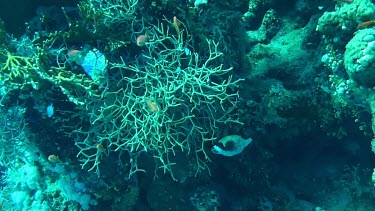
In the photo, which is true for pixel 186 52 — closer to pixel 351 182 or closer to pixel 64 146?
pixel 64 146

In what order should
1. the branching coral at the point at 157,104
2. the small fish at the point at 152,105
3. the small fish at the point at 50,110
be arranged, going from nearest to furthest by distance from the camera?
the small fish at the point at 152,105, the branching coral at the point at 157,104, the small fish at the point at 50,110

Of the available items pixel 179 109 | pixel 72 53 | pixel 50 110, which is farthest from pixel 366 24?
pixel 50 110

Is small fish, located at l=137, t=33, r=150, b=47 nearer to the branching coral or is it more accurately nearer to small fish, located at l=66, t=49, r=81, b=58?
the branching coral

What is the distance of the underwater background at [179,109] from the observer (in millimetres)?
3756

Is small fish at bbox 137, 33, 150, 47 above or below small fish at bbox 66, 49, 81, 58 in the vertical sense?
above

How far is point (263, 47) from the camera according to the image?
564 centimetres

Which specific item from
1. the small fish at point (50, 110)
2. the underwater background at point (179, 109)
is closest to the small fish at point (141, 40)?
the underwater background at point (179, 109)

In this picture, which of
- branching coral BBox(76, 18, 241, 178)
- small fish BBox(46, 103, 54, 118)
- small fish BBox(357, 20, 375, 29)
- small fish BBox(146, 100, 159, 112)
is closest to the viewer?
small fish BBox(146, 100, 159, 112)

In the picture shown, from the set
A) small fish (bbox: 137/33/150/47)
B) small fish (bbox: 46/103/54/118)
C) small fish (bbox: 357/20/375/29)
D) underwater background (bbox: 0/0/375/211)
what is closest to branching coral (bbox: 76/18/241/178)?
underwater background (bbox: 0/0/375/211)

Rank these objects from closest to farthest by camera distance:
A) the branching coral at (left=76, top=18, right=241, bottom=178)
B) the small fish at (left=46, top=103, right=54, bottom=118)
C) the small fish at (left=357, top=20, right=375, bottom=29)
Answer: the small fish at (left=357, top=20, right=375, bottom=29) < the branching coral at (left=76, top=18, right=241, bottom=178) < the small fish at (left=46, top=103, right=54, bottom=118)

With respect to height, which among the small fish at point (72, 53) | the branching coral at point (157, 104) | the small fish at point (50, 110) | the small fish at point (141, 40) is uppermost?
the small fish at point (141, 40)

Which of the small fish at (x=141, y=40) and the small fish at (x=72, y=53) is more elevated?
the small fish at (x=141, y=40)

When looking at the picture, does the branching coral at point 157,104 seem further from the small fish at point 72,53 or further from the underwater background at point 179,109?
the small fish at point 72,53

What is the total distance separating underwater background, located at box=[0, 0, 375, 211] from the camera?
3756 millimetres
